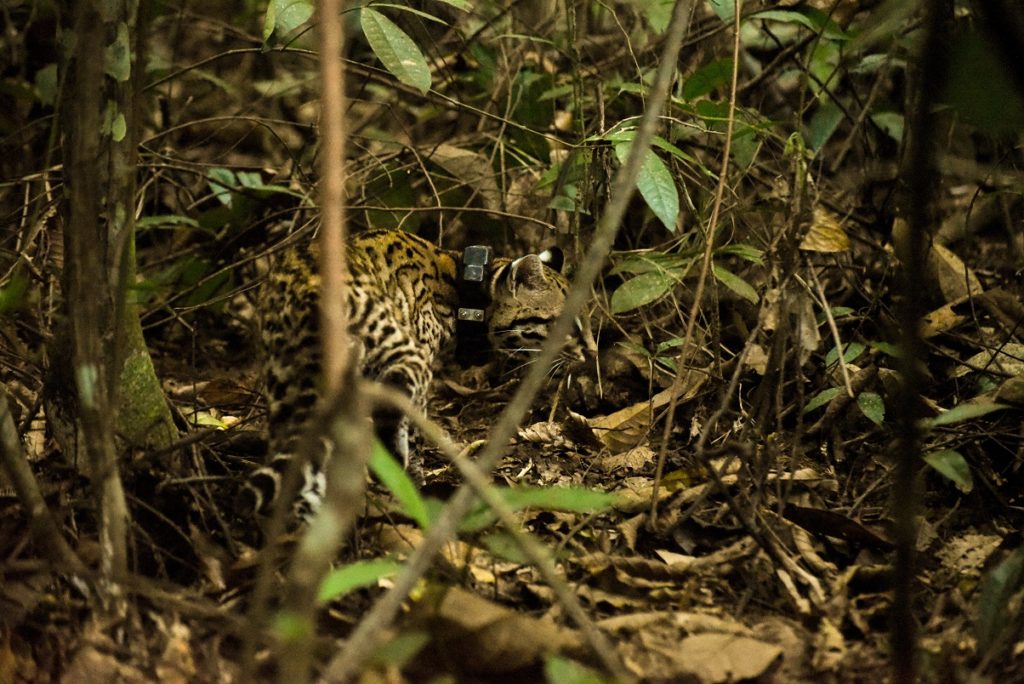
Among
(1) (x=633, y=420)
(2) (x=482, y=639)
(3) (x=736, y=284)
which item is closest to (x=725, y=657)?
(2) (x=482, y=639)

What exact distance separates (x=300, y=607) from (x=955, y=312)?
5.04 m

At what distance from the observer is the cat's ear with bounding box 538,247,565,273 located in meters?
6.37

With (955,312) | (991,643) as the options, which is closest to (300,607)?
(991,643)

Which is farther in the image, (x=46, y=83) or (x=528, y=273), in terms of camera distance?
(x=46, y=83)

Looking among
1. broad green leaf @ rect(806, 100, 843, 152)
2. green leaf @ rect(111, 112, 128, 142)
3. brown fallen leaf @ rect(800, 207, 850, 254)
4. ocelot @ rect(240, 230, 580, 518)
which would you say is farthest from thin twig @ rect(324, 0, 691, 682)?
broad green leaf @ rect(806, 100, 843, 152)

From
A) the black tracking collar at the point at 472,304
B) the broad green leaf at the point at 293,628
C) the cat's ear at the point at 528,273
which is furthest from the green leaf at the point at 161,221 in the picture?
the broad green leaf at the point at 293,628

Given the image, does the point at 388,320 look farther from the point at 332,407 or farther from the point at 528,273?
the point at 332,407

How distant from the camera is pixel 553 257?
6402mm

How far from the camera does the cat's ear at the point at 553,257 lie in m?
6.37

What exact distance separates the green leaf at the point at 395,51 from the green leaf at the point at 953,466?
9.29ft

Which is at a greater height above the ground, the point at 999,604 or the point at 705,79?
the point at 705,79

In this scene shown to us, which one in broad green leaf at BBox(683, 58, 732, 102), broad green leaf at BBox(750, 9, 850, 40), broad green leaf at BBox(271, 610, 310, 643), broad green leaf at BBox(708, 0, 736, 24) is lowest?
broad green leaf at BBox(271, 610, 310, 643)

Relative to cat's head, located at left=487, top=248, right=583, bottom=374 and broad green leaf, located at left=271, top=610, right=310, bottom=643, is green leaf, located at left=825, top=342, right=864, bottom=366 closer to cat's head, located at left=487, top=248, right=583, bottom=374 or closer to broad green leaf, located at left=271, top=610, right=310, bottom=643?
cat's head, located at left=487, top=248, right=583, bottom=374

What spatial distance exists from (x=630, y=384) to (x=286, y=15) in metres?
2.84
